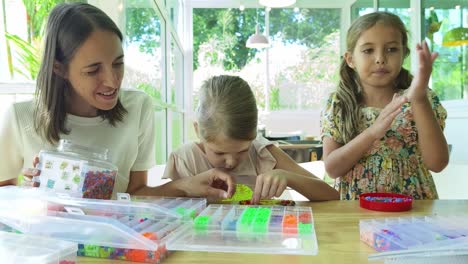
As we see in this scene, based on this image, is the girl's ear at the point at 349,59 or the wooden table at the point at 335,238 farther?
the girl's ear at the point at 349,59

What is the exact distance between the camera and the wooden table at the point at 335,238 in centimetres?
57

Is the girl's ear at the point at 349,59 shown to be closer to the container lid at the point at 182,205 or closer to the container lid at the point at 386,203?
the container lid at the point at 386,203

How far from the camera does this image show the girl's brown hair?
3.46 feet

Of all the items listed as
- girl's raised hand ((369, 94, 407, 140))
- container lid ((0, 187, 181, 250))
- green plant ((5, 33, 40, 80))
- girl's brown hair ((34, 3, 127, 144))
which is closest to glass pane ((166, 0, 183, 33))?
green plant ((5, 33, 40, 80))

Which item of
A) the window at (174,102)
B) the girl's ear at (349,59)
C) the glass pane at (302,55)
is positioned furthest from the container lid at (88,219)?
the glass pane at (302,55)

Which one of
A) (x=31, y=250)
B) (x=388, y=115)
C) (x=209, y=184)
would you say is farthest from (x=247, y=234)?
(x=388, y=115)

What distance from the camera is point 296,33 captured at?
21.9ft

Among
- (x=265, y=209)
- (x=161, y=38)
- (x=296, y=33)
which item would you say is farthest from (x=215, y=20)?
(x=265, y=209)

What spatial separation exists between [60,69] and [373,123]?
0.92 m

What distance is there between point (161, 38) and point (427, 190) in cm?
227

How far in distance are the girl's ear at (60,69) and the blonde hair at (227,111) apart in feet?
1.22

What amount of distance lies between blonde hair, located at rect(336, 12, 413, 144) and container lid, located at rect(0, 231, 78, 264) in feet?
3.35

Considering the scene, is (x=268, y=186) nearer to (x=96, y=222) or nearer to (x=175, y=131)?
(x=96, y=222)

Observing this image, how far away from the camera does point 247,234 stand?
62cm
